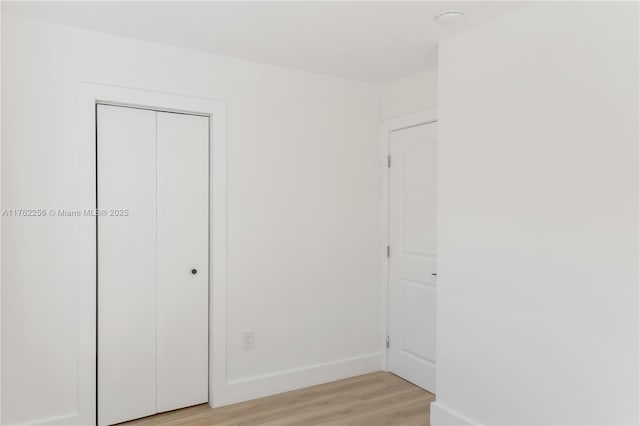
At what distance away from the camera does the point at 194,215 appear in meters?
3.10

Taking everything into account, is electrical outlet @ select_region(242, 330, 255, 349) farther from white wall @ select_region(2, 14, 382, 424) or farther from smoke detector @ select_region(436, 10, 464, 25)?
smoke detector @ select_region(436, 10, 464, 25)

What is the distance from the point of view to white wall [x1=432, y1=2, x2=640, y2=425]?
194 cm

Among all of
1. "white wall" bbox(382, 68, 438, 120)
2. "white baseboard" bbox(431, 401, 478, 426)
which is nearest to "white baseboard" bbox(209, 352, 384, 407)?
"white baseboard" bbox(431, 401, 478, 426)

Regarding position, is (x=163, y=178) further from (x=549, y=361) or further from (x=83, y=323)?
(x=549, y=361)

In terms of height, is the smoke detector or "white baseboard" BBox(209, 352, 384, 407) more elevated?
the smoke detector

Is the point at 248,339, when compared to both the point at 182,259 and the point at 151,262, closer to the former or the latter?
the point at 182,259

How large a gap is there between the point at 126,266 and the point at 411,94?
94.6 inches

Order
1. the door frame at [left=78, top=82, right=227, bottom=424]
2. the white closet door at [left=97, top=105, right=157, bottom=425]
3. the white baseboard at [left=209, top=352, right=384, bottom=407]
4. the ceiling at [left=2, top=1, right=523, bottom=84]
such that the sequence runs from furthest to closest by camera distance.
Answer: the white baseboard at [left=209, top=352, right=384, bottom=407] < the white closet door at [left=97, top=105, right=157, bottom=425] < the door frame at [left=78, top=82, right=227, bottom=424] < the ceiling at [left=2, top=1, right=523, bottom=84]

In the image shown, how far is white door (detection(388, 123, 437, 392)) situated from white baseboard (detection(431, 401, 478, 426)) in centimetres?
53

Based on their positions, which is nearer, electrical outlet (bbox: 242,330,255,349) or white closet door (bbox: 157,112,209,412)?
white closet door (bbox: 157,112,209,412)

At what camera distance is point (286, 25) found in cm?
258

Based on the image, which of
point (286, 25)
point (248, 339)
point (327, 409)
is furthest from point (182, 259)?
point (286, 25)

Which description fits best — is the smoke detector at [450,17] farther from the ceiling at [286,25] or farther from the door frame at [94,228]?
the door frame at [94,228]

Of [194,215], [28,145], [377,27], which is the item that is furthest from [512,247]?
[28,145]
